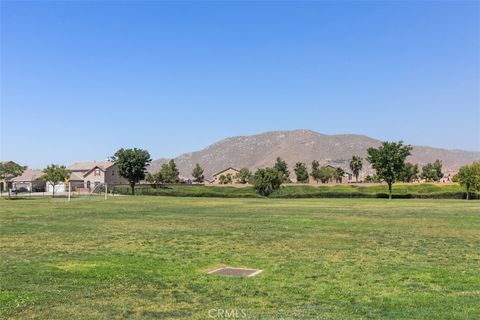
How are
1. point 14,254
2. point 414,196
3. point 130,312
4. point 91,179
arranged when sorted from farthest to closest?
point 91,179 → point 414,196 → point 14,254 → point 130,312

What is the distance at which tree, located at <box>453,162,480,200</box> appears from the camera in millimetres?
83625

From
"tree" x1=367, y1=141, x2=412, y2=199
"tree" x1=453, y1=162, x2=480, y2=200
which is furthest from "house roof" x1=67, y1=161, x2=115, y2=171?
"tree" x1=453, y1=162, x2=480, y2=200

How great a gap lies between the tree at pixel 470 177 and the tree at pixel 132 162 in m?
64.8

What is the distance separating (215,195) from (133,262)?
286ft

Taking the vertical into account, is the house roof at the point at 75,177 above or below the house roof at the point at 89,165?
below

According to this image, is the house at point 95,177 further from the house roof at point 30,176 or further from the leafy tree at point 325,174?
the leafy tree at point 325,174

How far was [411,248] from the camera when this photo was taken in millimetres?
18219

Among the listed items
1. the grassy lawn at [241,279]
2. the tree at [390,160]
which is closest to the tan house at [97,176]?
the tree at [390,160]

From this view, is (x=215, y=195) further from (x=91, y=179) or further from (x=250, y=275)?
(x=250, y=275)

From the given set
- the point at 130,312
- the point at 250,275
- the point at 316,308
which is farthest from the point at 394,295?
the point at 130,312

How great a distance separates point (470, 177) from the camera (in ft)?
276

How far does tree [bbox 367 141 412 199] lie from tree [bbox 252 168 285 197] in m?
18.8

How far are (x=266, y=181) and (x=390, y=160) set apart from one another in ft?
76.4

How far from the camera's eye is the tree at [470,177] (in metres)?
83.6
